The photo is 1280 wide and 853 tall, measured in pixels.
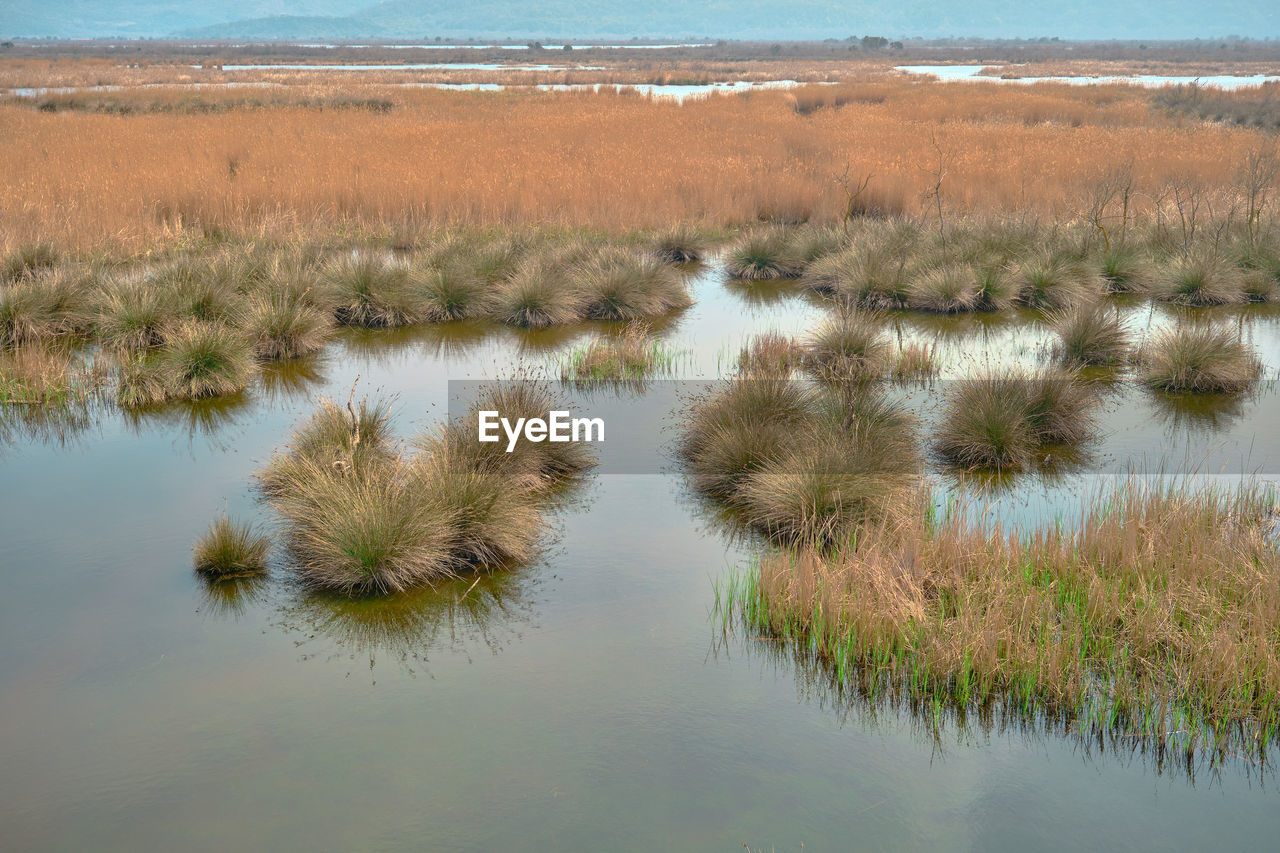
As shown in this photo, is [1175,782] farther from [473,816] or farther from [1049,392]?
[1049,392]

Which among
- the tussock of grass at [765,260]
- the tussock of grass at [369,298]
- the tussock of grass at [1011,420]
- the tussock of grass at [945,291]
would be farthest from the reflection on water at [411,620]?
the tussock of grass at [765,260]

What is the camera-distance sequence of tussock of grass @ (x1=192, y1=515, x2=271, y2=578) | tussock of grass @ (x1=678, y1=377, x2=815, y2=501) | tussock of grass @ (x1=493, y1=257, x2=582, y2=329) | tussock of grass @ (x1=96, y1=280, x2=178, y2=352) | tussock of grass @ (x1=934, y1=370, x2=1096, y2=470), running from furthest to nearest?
tussock of grass @ (x1=493, y1=257, x2=582, y2=329), tussock of grass @ (x1=96, y1=280, x2=178, y2=352), tussock of grass @ (x1=934, y1=370, x2=1096, y2=470), tussock of grass @ (x1=678, y1=377, x2=815, y2=501), tussock of grass @ (x1=192, y1=515, x2=271, y2=578)

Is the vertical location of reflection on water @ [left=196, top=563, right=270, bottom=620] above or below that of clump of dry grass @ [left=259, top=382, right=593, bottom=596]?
below

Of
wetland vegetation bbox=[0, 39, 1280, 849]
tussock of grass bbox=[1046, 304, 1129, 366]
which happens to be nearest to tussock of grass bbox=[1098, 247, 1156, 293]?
wetland vegetation bbox=[0, 39, 1280, 849]

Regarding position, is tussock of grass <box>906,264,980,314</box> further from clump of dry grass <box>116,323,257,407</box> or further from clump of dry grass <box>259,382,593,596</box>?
clump of dry grass <box>116,323,257,407</box>

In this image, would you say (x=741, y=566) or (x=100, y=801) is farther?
(x=741, y=566)

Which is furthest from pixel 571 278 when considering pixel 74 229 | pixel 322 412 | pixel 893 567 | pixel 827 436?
pixel 893 567

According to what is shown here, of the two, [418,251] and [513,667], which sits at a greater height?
[418,251]

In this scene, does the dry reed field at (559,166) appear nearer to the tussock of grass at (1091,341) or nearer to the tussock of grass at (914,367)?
the tussock of grass at (1091,341)
